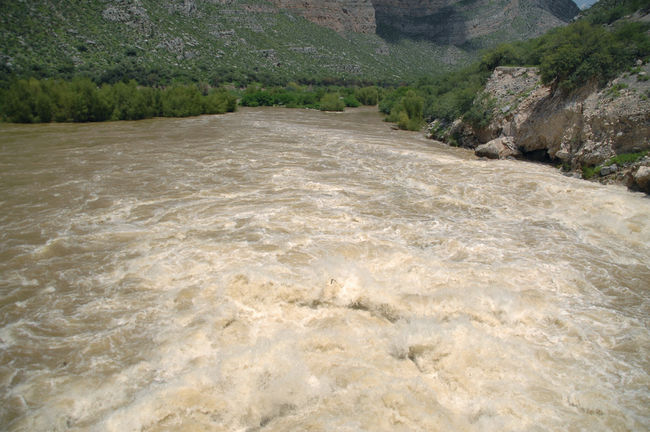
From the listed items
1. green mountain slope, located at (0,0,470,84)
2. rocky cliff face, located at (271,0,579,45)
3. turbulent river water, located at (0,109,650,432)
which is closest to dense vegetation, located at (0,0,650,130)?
green mountain slope, located at (0,0,470,84)

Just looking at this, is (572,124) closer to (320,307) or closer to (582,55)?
(582,55)

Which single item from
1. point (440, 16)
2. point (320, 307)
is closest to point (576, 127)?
point (320, 307)

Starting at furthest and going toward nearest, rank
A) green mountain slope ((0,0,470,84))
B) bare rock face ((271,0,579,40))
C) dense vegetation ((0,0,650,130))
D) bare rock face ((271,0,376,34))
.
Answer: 1. bare rock face ((271,0,579,40))
2. bare rock face ((271,0,376,34))
3. green mountain slope ((0,0,470,84))
4. dense vegetation ((0,0,650,130))

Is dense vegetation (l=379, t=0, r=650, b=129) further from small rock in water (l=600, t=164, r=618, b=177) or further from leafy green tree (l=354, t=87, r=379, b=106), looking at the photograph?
leafy green tree (l=354, t=87, r=379, b=106)

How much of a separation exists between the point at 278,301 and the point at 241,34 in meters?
75.1

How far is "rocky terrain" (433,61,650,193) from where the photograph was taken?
43.1ft

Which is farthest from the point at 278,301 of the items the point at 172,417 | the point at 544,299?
the point at 544,299

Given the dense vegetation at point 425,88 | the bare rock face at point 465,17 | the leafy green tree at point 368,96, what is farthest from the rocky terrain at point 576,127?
the bare rock face at point 465,17

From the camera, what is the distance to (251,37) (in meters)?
72.3

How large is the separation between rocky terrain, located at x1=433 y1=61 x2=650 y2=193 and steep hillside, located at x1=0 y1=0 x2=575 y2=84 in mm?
39586

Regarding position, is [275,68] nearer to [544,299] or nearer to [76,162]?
[76,162]

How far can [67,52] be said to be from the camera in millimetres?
45156

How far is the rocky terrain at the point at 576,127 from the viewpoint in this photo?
13133mm

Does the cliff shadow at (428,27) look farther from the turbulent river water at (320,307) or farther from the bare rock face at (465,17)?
the turbulent river water at (320,307)
